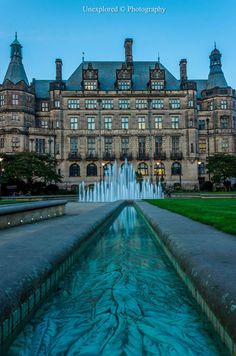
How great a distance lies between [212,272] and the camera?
4.14 metres

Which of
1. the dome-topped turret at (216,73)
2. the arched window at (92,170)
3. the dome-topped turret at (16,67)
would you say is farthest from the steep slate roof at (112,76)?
the arched window at (92,170)

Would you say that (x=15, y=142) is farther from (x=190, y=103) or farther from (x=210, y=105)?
(x=210, y=105)

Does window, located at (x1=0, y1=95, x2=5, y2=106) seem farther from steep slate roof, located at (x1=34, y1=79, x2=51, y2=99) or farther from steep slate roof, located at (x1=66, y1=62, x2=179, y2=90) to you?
steep slate roof, located at (x1=66, y1=62, x2=179, y2=90)

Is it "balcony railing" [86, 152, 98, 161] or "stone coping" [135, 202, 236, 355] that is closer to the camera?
"stone coping" [135, 202, 236, 355]

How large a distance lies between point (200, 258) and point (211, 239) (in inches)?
84.9

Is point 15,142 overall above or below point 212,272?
above

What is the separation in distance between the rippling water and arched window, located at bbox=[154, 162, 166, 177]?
5666 cm

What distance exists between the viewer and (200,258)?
16.5ft

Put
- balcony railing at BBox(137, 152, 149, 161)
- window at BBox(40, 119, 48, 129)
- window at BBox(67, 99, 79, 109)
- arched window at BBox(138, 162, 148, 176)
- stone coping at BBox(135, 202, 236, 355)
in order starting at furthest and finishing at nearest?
window at BBox(40, 119, 48, 129), arched window at BBox(138, 162, 148, 176), balcony railing at BBox(137, 152, 149, 161), window at BBox(67, 99, 79, 109), stone coping at BBox(135, 202, 236, 355)

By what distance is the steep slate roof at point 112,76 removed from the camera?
215 feet

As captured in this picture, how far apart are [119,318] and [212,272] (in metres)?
1.18

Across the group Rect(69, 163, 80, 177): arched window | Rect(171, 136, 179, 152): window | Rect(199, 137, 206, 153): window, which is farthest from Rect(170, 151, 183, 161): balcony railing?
Rect(69, 163, 80, 177): arched window

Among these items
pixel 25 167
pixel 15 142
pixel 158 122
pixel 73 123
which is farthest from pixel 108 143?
pixel 25 167

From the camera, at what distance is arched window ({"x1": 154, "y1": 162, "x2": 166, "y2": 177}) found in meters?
63.0
